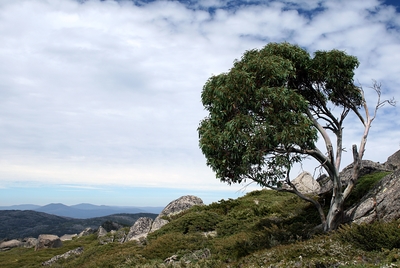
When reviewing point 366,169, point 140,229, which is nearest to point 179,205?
point 140,229

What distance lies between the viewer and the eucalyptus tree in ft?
60.6

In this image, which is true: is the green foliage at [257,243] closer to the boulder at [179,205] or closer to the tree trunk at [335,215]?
the tree trunk at [335,215]

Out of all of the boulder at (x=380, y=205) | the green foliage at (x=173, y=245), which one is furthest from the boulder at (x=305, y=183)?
the boulder at (x=380, y=205)

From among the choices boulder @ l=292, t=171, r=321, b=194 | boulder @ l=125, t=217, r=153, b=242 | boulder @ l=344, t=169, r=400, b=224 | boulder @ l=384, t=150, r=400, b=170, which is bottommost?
boulder @ l=125, t=217, r=153, b=242

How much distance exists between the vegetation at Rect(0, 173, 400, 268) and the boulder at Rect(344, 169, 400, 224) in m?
2.25

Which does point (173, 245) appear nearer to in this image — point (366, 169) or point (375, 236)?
point (375, 236)

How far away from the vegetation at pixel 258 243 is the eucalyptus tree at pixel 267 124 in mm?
3748

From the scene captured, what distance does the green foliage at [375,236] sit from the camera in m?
13.4

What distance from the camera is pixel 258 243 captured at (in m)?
19.6

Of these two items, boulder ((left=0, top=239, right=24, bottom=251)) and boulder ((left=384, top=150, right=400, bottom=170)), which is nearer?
boulder ((left=384, top=150, right=400, bottom=170))

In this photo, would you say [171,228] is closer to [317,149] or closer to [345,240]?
[317,149]

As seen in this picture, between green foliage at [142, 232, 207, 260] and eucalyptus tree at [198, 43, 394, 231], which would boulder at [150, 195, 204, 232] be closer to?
green foliage at [142, 232, 207, 260]

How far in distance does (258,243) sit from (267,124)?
7.24 m

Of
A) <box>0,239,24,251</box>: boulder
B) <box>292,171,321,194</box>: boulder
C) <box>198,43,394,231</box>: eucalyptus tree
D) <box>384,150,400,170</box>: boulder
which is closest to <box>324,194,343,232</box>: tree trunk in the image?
<box>198,43,394,231</box>: eucalyptus tree
